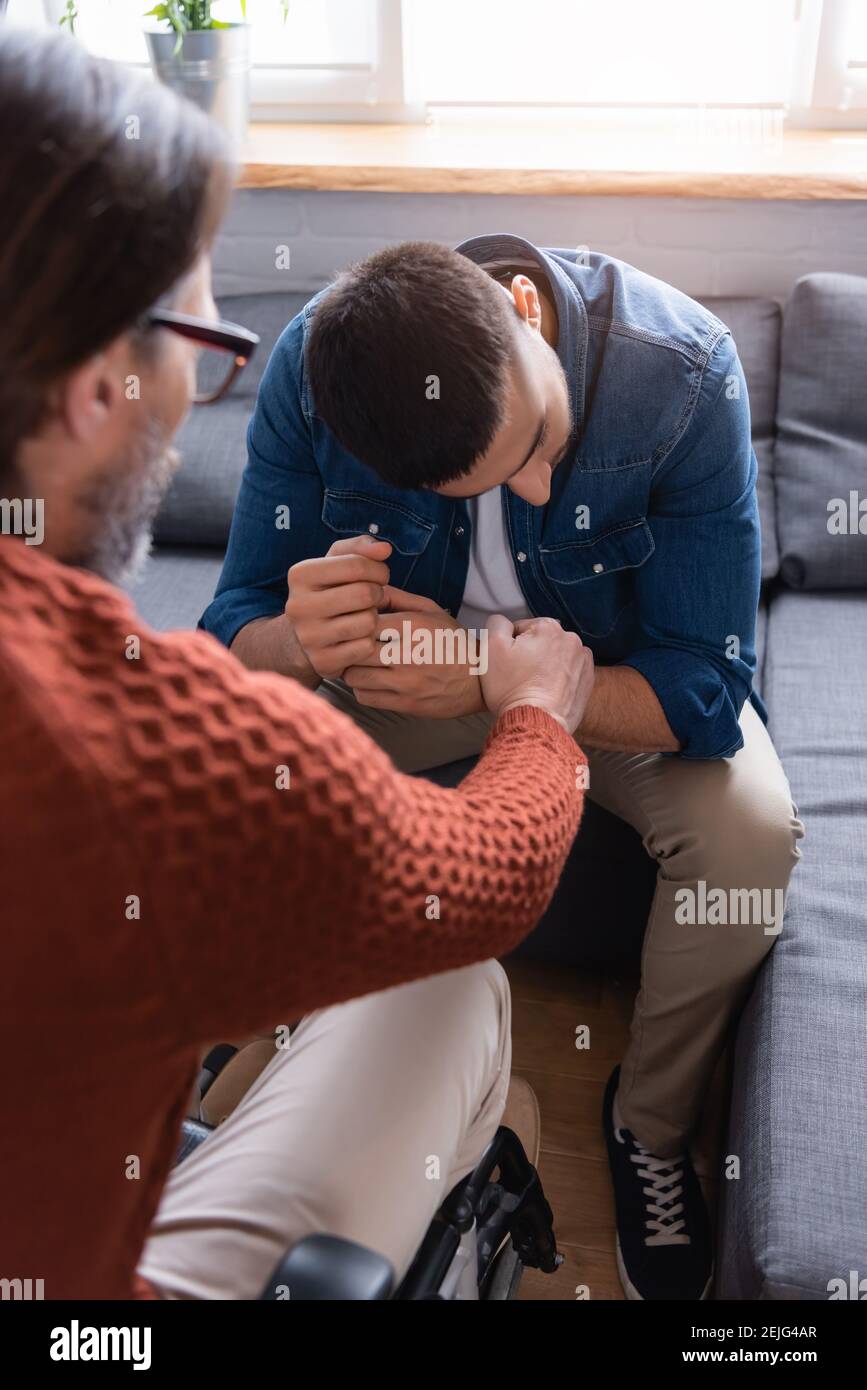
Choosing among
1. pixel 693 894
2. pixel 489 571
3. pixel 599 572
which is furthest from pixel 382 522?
pixel 693 894

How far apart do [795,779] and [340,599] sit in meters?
0.62

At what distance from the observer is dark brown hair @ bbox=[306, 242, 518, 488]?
3.12 feet

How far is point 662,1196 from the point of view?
52.1 inches

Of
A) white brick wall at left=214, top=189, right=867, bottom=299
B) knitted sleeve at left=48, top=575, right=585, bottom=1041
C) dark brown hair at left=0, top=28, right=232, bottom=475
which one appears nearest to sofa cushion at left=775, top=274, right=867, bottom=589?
white brick wall at left=214, top=189, right=867, bottom=299

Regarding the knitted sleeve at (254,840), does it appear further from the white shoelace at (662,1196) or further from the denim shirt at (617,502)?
the white shoelace at (662,1196)

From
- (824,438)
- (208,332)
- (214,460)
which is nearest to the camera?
(208,332)

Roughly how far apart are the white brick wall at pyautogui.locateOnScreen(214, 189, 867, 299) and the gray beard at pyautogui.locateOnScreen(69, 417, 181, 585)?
146 cm

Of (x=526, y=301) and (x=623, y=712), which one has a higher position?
(x=526, y=301)

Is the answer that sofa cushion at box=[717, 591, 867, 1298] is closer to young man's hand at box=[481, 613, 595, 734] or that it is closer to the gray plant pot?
young man's hand at box=[481, 613, 595, 734]

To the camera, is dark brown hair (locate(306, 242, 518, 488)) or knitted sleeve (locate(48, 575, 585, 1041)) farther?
dark brown hair (locate(306, 242, 518, 488))

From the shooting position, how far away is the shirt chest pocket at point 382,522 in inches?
50.4

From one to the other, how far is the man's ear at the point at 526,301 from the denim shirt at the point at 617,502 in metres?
0.05

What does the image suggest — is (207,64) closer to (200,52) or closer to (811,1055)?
(200,52)

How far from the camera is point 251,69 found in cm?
227
